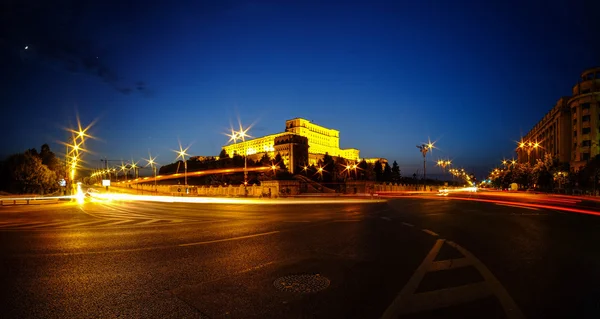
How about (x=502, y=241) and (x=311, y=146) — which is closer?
(x=502, y=241)

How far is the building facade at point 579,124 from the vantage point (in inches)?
2680

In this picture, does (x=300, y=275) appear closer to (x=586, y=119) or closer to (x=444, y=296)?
(x=444, y=296)

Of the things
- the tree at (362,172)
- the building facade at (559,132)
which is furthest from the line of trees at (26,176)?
the building facade at (559,132)

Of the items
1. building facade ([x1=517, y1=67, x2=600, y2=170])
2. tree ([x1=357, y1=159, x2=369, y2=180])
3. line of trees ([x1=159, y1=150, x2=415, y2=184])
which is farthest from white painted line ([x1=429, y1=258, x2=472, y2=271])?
tree ([x1=357, y1=159, x2=369, y2=180])

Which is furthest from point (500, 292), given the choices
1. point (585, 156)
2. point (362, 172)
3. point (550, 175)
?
point (362, 172)

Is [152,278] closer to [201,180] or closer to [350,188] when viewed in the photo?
[350,188]

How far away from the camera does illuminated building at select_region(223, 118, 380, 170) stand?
5999 inches

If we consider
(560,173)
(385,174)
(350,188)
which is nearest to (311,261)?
(350,188)

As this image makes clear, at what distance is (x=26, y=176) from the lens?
37312mm

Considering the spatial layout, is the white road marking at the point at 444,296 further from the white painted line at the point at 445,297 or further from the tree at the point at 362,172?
the tree at the point at 362,172

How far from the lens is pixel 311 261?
7125 mm

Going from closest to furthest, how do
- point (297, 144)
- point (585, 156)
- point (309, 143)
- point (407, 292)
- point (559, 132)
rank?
point (407, 292) → point (585, 156) → point (559, 132) → point (297, 144) → point (309, 143)

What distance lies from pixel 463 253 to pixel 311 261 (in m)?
3.74

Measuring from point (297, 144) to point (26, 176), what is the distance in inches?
4621
